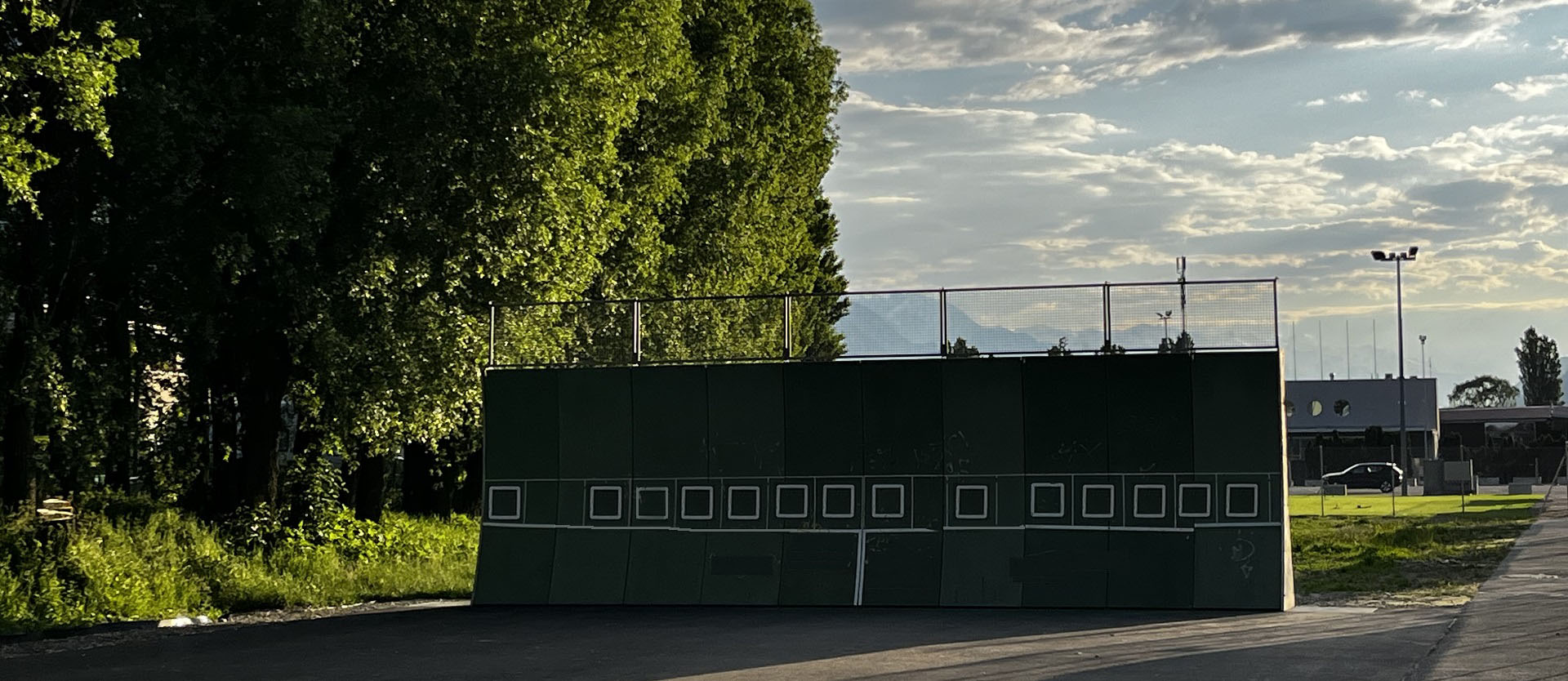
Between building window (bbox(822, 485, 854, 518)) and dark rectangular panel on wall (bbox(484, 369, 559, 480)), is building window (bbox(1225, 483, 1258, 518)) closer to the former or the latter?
building window (bbox(822, 485, 854, 518))

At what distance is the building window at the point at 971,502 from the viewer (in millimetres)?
22969

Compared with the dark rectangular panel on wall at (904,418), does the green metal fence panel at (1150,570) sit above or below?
below

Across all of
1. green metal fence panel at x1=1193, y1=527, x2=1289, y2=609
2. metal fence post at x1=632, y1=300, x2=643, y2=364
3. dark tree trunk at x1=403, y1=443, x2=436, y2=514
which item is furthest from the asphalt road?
dark tree trunk at x1=403, y1=443, x2=436, y2=514

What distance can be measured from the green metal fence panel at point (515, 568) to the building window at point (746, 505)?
9.89ft

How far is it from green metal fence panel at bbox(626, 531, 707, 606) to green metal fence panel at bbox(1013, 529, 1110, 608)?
4884 millimetres

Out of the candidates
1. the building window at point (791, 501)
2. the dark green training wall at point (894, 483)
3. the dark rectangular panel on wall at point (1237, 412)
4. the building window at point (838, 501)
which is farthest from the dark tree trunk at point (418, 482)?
the dark rectangular panel on wall at point (1237, 412)

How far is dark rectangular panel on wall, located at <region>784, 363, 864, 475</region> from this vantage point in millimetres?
23609

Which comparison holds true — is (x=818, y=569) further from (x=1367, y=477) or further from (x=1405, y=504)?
(x=1367, y=477)

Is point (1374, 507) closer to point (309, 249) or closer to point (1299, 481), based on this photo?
point (1299, 481)

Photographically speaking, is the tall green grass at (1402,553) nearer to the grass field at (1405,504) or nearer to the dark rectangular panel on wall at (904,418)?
the grass field at (1405,504)

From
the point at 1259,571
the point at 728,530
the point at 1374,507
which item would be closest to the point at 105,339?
the point at 728,530

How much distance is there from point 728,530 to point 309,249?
310 inches

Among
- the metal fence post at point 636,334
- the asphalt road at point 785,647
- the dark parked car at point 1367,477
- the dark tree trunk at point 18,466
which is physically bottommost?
the asphalt road at point 785,647

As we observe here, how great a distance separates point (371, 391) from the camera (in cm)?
2477
